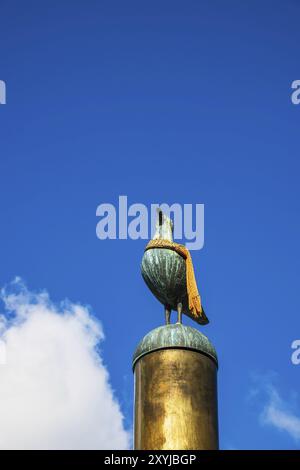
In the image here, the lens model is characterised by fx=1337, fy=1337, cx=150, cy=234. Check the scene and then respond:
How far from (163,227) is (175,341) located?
2624 millimetres

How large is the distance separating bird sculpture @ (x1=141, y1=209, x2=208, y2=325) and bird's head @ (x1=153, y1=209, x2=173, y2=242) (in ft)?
0.55

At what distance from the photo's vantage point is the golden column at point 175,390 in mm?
22266

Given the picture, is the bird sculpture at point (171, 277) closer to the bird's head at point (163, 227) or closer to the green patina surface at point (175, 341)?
the bird's head at point (163, 227)

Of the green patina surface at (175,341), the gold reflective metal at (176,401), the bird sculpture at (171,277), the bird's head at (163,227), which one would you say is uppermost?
the bird's head at (163,227)

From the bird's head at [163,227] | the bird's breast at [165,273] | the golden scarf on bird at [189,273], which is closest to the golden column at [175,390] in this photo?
the golden scarf on bird at [189,273]

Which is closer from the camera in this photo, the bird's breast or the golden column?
the golden column

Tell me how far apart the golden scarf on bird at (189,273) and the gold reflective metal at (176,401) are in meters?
1.36

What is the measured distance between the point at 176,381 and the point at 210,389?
654 millimetres

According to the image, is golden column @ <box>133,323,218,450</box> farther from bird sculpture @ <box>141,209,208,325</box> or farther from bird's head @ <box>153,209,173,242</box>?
bird's head @ <box>153,209,173,242</box>

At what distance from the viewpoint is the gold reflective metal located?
22.2 metres

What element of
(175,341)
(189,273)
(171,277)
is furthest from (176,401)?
(189,273)

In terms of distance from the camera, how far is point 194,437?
22203mm

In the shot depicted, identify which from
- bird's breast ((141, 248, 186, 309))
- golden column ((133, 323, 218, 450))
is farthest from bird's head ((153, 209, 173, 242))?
golden column ((133, 323, 218, 450))

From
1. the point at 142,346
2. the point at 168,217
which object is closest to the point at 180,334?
the point at 142,346
